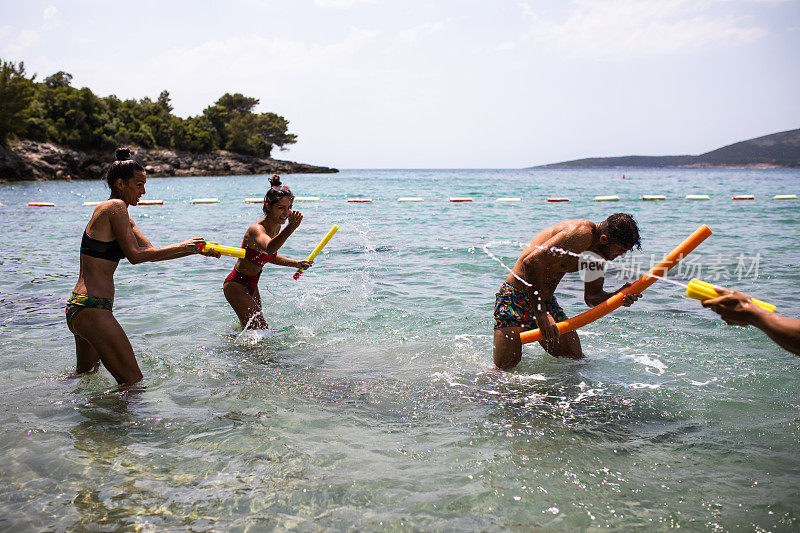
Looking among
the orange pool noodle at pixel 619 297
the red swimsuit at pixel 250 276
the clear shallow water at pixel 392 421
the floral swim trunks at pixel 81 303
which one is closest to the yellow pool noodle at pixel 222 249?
the red swimsuit at pixel 250 276

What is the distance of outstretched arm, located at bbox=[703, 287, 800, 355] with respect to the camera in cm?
278

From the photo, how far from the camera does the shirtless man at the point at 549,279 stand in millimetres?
4723

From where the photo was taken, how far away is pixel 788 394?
500 centimetres

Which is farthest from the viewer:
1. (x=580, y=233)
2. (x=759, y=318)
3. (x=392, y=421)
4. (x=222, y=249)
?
(x=222, y=249)

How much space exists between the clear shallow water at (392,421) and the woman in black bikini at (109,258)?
58 cm

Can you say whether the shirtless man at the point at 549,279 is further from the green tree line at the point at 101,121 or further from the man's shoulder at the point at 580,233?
the green tree line at the point at 101,121

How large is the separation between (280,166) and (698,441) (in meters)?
106

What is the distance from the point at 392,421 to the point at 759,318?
2.72m

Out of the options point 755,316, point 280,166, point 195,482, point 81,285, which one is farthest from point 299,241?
point 280,166

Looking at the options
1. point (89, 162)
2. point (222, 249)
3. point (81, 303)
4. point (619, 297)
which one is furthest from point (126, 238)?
point (89, 162)

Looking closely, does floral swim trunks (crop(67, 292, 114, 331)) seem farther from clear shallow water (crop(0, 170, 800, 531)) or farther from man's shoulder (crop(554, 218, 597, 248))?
man's shoulder (crop(554, 218, 597, 248))

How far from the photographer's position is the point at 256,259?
6.23m

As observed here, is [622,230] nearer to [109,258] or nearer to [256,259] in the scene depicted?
[256,259]

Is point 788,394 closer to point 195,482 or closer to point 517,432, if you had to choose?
point 517,432
